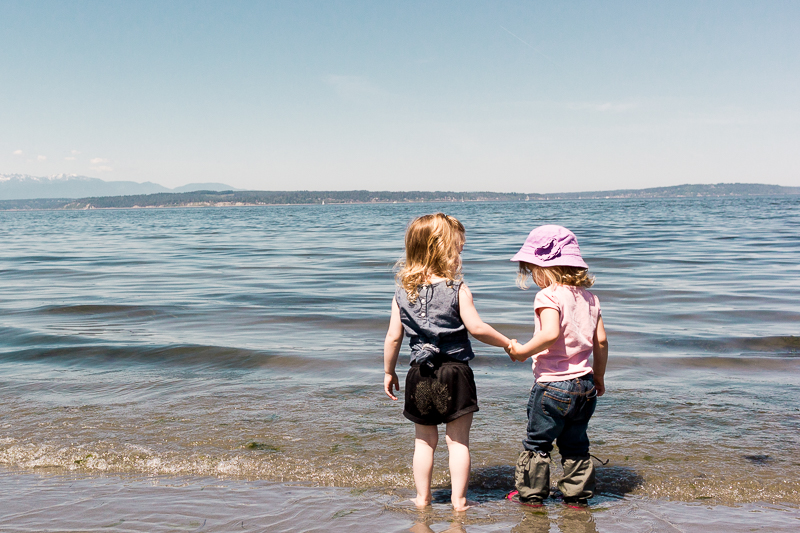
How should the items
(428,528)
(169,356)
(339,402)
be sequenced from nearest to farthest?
(428,528) < (339,402) < (169,356)

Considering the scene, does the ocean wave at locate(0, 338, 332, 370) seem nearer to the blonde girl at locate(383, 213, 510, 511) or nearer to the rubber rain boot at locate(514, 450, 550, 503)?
the blonde girl at locate(383, 213, 510, 511)

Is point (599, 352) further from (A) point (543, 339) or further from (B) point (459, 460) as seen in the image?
Answer: (B) point (459, 460)

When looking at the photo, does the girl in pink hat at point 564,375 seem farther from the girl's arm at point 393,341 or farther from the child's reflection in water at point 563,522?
the girl's arm at point 393,341

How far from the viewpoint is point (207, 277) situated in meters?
15.2

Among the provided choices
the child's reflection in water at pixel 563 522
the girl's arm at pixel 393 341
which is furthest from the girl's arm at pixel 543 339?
the child's reflection in water at pixel 563 522

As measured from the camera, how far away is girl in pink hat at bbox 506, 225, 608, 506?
3.39 meters

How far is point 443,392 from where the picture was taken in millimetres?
3371

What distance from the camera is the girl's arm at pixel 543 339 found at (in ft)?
10.6

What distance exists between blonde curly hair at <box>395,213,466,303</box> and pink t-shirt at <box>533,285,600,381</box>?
20.7 inches

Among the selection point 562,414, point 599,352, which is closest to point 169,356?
point 562,414

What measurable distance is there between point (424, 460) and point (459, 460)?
196 mm

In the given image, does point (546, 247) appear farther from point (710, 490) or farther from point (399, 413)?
point (399, 413)

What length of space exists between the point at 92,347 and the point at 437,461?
218 inches

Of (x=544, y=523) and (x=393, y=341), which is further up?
(x=393, y=341)
